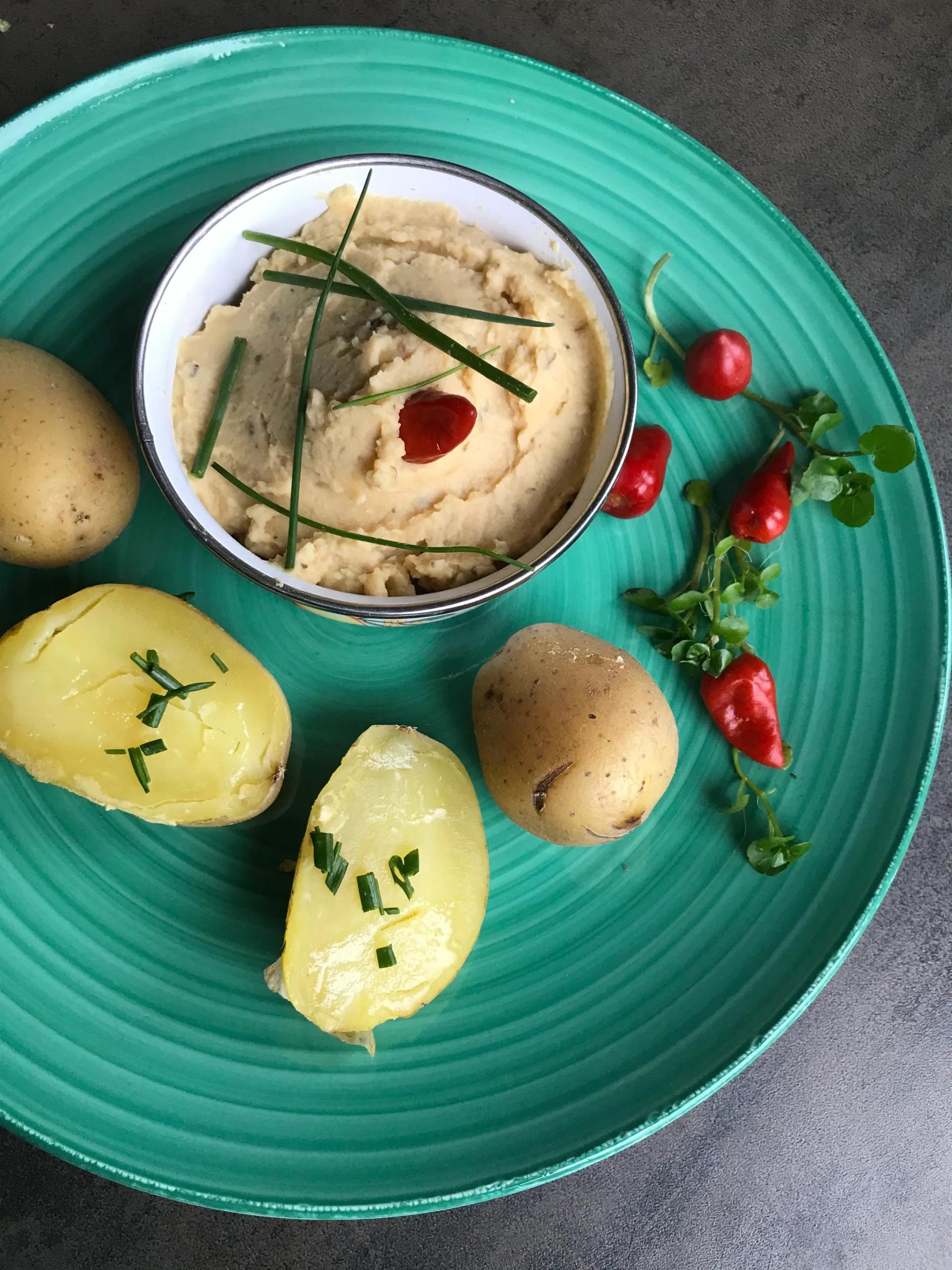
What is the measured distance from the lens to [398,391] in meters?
1.19

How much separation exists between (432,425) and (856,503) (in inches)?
32.2

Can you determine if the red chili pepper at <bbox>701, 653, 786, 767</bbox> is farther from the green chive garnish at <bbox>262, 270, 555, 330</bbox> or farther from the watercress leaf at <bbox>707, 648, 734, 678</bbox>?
the green chive garnish at <bbox>262, 270, 555, 330</bbox>

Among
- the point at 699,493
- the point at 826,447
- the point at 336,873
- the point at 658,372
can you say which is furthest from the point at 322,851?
the point at 826,447

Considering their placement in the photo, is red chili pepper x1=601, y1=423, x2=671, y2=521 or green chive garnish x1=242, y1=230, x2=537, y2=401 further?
red chili pepper x1=601, y1=423, x2=671, y2=521

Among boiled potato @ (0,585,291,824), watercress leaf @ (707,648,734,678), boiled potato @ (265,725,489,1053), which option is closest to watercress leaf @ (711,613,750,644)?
watercress leaf @ (707,648,734,678)

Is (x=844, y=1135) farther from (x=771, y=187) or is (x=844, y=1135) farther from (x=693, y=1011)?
(x=771, y=187)

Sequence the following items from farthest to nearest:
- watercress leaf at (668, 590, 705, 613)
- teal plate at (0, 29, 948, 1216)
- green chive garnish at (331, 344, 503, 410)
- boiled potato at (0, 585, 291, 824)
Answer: watercress leaf at (668, 590, 705, 613) → teal plate at (0, 29, 948, 1216) → boiled potato at (0, 585, 291, 824) → green chive garnish at (331, 344, 503, 410)

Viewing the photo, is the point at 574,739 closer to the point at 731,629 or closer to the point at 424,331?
the point at 731,629

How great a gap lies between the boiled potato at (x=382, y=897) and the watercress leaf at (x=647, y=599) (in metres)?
0.44

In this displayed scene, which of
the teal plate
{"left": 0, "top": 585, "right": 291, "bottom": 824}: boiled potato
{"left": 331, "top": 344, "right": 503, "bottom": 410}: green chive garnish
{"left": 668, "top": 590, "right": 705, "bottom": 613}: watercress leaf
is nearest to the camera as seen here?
{"left": 331, "top": 344, "right": 503, "bottom": 410}: green chive garnish

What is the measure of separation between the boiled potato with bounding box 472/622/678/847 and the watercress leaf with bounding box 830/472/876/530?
0.48m

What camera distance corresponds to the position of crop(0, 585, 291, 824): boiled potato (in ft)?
4.30

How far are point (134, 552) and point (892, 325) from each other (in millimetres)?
1609

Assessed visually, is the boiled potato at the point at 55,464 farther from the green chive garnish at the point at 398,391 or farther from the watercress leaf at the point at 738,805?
the watercress leaf at the point at 738,805
